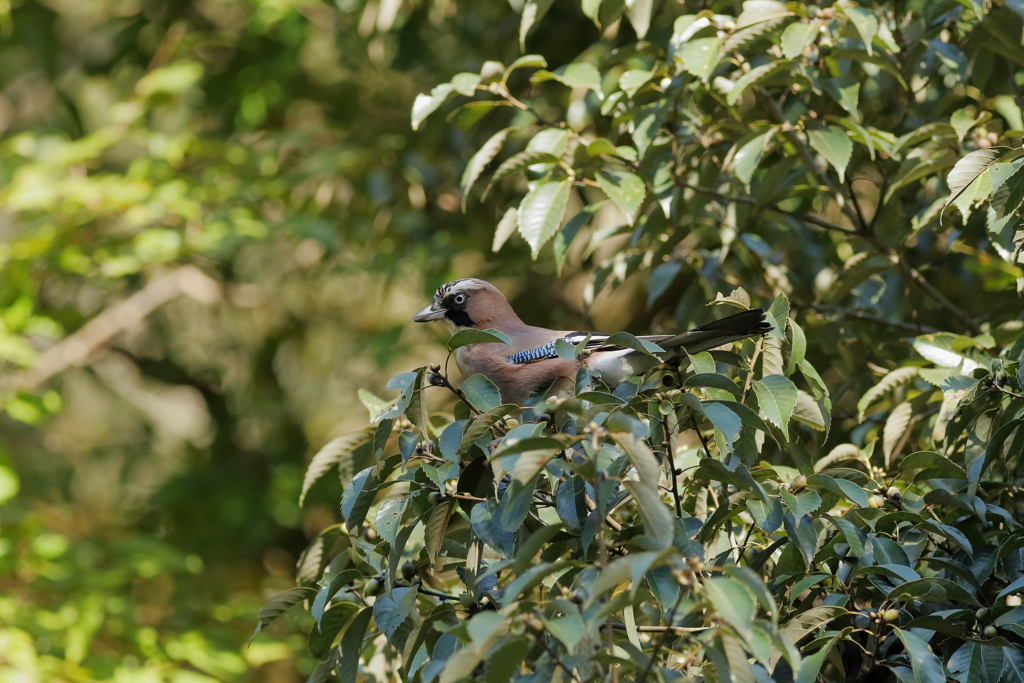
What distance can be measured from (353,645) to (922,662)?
1.34m

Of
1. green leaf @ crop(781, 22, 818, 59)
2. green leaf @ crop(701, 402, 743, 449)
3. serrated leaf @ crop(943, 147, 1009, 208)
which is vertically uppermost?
green leaf @ crop(781, 22, 818, 59)

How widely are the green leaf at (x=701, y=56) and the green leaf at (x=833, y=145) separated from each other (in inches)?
18.1

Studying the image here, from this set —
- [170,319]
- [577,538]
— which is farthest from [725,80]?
[170,319]

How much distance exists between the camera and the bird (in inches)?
124

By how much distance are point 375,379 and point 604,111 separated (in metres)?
4.27

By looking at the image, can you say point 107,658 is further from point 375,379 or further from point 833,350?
point 833,350

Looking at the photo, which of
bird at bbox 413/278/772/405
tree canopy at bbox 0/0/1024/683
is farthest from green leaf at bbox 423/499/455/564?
bird at bbox 413/278/772/405

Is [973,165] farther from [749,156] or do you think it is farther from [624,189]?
[624,189]

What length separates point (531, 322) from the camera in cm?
648

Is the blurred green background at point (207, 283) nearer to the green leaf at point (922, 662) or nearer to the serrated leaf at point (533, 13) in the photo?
the serrated leaf at point (533, 13)

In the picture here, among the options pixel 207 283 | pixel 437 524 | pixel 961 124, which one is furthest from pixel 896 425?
pixel 207 283

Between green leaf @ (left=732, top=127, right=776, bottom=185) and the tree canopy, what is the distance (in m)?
0.02

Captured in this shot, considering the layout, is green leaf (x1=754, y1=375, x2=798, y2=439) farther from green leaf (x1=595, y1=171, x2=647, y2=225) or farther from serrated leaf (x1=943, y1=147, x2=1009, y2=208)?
green leaf (x1=595, y1=171, x2=647, y2=225)

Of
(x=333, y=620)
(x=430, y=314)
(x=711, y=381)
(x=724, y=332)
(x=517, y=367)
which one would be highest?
(x=711, y=381)
